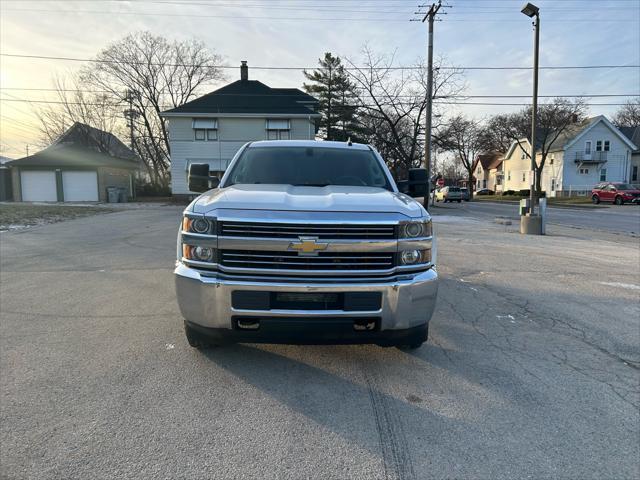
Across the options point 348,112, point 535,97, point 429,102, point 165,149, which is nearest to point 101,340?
point 535,97

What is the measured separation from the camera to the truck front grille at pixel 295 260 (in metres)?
3.10

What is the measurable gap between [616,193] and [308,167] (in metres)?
35.4

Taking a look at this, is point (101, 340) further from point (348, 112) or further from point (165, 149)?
point (165, 149)

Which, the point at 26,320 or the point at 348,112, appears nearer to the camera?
the point at 26,320

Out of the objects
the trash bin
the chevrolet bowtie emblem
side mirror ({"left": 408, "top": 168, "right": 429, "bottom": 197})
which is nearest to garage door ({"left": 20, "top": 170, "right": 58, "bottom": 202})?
the trash bin

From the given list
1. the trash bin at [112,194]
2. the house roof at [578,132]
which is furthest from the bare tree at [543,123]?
the trash bin at [112,194]

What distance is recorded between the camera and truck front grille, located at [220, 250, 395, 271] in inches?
122

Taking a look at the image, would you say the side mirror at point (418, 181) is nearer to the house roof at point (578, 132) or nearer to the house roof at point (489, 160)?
the house roof at point (578, 132)

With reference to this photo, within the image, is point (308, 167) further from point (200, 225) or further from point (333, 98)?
point (333, 98)

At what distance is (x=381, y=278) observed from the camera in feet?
10.3

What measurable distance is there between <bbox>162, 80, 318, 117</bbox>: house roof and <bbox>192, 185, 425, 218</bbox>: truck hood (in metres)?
26.8

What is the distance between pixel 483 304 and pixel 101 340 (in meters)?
4.37

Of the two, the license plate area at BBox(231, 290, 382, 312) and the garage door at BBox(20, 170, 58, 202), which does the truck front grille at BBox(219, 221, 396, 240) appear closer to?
the license plate area at BBox(231, 290, 382, 312)

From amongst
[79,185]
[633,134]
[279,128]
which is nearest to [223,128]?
[279,128]
